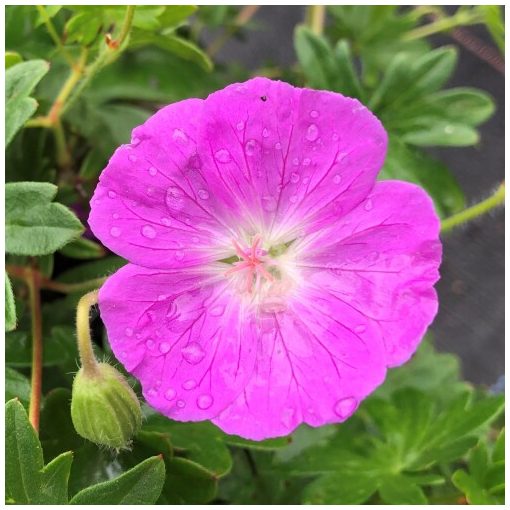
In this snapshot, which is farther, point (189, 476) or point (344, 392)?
point (189, 476)

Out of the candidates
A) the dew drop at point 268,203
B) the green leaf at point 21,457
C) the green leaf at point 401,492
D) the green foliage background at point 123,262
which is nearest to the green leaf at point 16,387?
the green foliage background at point 123,262

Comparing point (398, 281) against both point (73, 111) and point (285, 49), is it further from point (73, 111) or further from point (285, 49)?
point (285, 49)

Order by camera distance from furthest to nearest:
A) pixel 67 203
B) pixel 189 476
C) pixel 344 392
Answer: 1. pixel 67 203
2. pixel 189 476
3. pixel 344 392

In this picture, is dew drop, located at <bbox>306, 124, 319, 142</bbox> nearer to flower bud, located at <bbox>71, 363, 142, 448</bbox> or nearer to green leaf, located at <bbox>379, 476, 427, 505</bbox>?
flower bud, located at <bbox>71, 363, 142, 448</bbox>

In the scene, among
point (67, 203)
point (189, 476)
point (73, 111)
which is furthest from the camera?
point (73, 111)

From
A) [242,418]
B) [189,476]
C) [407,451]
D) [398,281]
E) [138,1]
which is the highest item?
[138,1]

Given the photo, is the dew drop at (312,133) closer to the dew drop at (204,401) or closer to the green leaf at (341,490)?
the dew drop at (204,401)

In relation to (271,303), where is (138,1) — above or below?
above

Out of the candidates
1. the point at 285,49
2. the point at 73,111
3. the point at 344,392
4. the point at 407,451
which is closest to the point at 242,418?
the point at 344,392

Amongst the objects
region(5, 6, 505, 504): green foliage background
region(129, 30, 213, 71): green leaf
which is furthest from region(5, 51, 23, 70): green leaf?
region(129, 30, 213, 71): green leaf

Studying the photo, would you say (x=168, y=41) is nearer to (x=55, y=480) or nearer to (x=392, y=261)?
(x=392, y=261)
